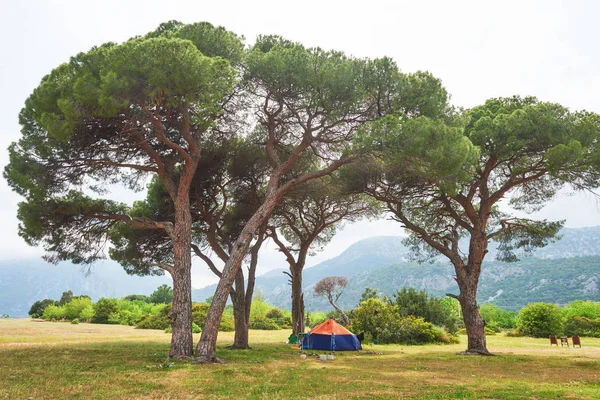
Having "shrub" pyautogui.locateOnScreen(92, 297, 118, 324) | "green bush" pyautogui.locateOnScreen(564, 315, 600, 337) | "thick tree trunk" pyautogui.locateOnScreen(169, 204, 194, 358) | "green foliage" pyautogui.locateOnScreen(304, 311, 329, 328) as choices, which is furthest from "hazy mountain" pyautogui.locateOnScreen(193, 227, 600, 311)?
"thick tree trunk" pyautogui.locateOnScreen(169, 204, 194, 358)

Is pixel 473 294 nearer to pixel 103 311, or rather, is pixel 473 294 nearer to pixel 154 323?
pixel 154 323

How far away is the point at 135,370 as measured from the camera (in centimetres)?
995

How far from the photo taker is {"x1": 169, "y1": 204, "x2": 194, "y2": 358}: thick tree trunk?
12.2m

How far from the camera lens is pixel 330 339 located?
687 inches

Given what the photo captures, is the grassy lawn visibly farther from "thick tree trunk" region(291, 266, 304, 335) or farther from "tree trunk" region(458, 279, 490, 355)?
"thick tree trunk" region(291, 266, 304, 335)

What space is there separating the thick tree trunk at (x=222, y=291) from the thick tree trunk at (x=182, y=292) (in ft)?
1.73

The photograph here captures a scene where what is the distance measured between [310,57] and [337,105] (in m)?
1.72

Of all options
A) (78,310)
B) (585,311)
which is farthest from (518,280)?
(78,310)

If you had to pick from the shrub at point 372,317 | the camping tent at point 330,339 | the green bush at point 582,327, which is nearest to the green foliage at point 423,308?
the shrub at point 372,317

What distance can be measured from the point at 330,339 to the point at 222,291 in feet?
22.5

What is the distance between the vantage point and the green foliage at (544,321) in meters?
29.2

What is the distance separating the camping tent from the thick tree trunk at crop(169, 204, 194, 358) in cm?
628

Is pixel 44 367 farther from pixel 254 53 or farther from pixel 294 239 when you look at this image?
pixel 294 239

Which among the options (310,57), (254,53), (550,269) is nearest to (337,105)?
(310,57)
